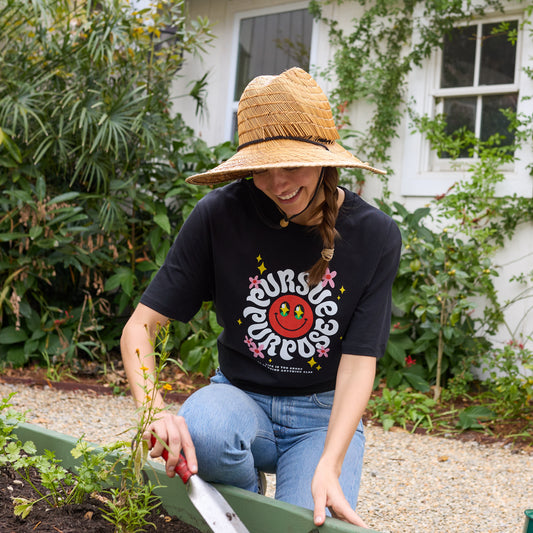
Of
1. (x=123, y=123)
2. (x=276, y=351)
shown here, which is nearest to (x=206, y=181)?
A: (x=276, y=351)

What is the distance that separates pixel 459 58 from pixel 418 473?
3053 millimetres

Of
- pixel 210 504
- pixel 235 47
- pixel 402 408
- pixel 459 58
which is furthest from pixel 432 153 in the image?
pixel 210 504

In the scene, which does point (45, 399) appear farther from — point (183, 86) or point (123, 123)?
point (183, 86)

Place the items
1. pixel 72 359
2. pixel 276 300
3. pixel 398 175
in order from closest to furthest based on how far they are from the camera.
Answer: pixel 276 300 < pixel 72 359 < pixel 398 175

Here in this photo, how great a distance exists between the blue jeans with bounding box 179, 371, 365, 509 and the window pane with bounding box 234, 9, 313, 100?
13.7 ft

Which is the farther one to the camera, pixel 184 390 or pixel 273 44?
pixel 273 44

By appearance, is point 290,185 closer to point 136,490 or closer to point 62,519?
point 136,490

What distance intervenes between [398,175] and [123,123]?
1.98 meters

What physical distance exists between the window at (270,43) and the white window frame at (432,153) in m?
1.11

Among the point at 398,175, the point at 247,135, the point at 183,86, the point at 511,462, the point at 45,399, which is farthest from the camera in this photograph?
the point at 183,86

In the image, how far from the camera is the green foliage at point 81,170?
4.11m

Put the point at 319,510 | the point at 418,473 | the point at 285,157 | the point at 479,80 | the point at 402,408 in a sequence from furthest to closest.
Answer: the point at 479,80 → the point at 402,408 → the point at 418,473 → the point at 285,157 → the point at 319,510

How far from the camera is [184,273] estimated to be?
1533 millimetres

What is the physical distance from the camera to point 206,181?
5.16 ft
